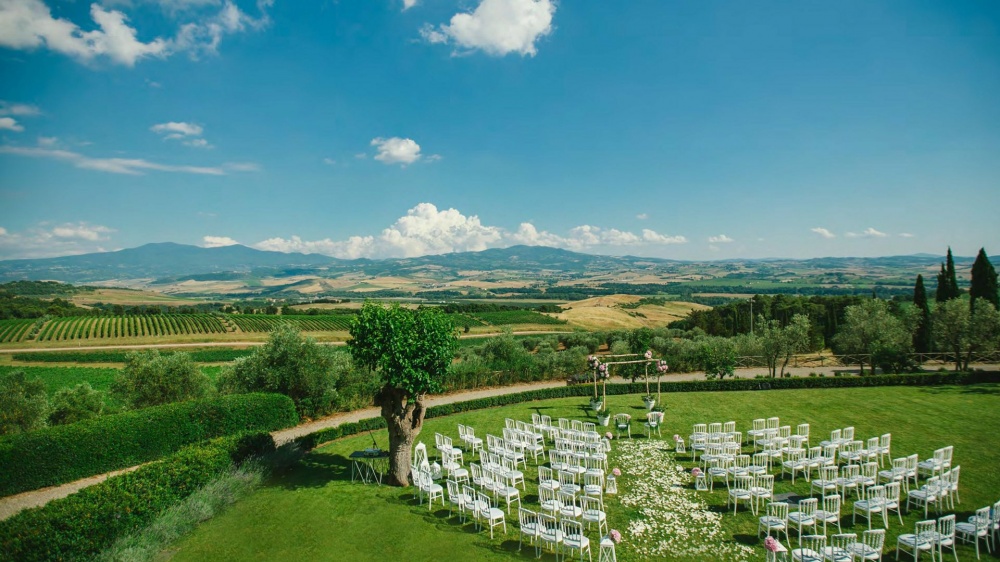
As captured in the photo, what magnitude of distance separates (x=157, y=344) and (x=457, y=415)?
71.1m

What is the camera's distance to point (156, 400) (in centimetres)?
2623

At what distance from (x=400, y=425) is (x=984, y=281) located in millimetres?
57507

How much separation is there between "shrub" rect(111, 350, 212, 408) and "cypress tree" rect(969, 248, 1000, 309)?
6527 cm

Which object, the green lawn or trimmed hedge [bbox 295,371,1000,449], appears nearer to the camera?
the green lawn

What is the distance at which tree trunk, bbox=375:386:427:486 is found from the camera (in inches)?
615

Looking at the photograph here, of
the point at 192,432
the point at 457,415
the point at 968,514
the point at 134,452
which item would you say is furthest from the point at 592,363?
the point at 134,452

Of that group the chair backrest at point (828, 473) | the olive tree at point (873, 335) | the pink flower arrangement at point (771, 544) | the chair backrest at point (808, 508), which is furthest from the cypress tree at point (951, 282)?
the pink flower arrangement at point (771, 544)

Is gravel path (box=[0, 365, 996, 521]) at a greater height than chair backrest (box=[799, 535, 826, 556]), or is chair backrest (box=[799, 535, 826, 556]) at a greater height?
chair backrest (box=[799, 535, 826, 556])

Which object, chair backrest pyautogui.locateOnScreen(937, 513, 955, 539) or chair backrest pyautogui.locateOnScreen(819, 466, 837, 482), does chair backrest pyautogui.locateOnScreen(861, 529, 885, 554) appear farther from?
chair backrest pyautogui.locateOnScreen(819, 466, 837, 482)

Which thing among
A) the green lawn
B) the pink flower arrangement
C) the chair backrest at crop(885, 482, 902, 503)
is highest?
the pink flower arrangement

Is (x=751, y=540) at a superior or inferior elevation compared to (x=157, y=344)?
superior

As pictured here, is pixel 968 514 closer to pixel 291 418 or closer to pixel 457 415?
pixel 457 415

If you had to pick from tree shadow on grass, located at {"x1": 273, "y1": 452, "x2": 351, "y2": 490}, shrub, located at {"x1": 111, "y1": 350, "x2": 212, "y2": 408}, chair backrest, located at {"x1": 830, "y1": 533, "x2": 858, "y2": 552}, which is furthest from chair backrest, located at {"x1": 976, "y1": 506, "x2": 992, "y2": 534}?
shrub, located at {"x1": 111, "y1": 350, "x2": 212, "y2": 408}

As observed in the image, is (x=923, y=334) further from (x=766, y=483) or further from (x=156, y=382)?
(x=156, y=382)
